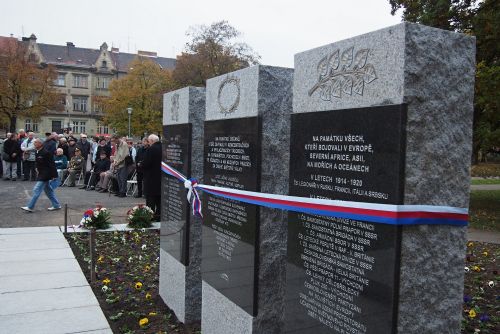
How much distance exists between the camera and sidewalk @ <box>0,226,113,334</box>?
15.5 feet

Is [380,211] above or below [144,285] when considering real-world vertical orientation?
above

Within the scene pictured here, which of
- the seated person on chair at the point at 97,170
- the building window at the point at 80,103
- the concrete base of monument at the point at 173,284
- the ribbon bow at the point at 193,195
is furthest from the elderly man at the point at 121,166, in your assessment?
the building window at the point at 80,103

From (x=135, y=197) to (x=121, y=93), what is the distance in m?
42.0

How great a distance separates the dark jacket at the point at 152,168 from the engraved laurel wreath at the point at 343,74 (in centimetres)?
753

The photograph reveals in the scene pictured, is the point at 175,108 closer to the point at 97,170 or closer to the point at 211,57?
the point at 97,170

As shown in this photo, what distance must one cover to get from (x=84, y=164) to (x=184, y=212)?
1558 cm

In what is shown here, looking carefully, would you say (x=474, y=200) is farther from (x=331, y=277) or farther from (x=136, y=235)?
(x=331, y=277)

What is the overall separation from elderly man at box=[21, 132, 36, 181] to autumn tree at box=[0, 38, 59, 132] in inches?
1150

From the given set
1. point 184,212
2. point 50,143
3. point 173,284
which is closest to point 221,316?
point 184,212

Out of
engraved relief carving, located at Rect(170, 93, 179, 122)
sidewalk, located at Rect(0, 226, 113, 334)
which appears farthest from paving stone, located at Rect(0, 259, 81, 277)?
engraved relief carving, located at Rect(170, 93, 179, 122)

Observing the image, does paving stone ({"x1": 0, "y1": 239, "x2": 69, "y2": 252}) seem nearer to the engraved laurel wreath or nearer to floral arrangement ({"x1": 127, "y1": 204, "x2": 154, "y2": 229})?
floral arrangement ({"x1": 127, "y1": 204, "x2": 154, "y2": 229})

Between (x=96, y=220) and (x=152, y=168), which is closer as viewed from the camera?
(x=96, y=220)

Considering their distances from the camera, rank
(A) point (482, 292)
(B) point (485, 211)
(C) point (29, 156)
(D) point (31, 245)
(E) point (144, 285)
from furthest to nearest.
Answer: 1. (C) point (29, 156)
2. (B) point (485, 211)
3. (D) point (31, 245)
4. (E) point (144, 285)
5. (A) point (482, 292)

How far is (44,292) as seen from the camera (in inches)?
226
